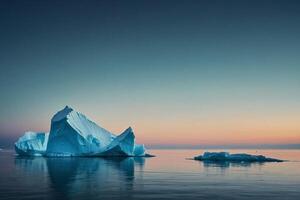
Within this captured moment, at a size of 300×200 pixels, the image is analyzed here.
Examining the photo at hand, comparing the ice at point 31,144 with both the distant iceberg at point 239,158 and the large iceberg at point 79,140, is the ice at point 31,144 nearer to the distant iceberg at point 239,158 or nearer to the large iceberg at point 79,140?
the large iceberg at point 79,140

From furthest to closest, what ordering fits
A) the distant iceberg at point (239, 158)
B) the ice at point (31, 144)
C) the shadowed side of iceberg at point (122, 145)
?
the ice at point (31, 144)
the shadowed side of iceberg at point (122, 145)
the distant iceberg at point (239, 158)

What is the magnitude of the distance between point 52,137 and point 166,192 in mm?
57713

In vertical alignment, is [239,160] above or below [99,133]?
below

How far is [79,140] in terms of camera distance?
77.6 meters

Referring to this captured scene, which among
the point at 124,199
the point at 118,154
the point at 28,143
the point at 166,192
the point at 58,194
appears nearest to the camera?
the point at 124,199

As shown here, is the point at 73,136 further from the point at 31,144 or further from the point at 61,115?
the point at 31,144

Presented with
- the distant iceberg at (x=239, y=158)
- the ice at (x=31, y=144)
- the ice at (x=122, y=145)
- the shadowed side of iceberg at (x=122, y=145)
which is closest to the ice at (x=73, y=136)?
the shadowed side of iceberg at (x=122, y=145)

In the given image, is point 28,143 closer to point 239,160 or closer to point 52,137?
point 52,137

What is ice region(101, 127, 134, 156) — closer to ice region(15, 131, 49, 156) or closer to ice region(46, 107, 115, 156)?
ice region(46, 107, 115, 156)

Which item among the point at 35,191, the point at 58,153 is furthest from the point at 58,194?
the point at 58,153

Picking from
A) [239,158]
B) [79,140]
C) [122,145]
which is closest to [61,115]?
[79,140]

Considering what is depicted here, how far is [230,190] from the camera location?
1017 inches

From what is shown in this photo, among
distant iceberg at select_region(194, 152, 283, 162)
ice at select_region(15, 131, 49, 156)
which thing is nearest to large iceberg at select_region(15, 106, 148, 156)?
ice at select_region(15, 131, 49, 156)

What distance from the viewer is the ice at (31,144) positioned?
89562 millimetres
